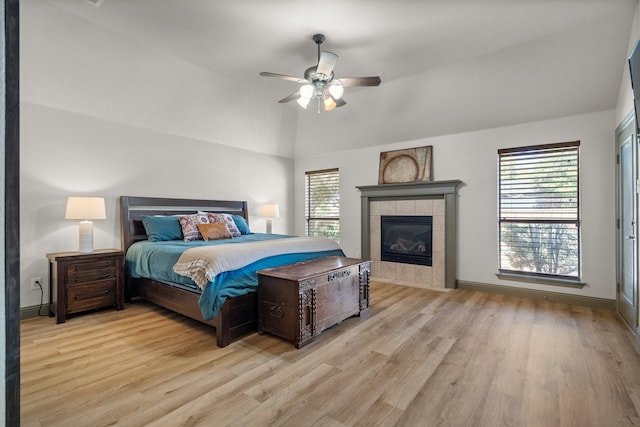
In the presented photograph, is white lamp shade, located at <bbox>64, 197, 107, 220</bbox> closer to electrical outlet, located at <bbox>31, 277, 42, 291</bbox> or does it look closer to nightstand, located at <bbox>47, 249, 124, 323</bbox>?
nightstand, located at <bbox>47, 249, 124, 323</bbox>

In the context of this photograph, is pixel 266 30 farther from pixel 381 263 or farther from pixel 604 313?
pixel 604 313

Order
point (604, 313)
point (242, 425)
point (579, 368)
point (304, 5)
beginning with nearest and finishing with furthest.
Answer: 1. point (242, 425)
2. point (579, 368)
3. point (304, 5)
4. point (604, 313)

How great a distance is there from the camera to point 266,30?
10.4ft

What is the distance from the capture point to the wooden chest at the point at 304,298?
2.58 meters

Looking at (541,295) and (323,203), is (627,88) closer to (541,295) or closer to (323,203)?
(541,295)

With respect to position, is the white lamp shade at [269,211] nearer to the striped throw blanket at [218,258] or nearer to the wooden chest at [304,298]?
the striped throw blanket at [218,258]

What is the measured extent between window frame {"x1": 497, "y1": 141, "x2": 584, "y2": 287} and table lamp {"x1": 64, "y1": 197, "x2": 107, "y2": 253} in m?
5.10

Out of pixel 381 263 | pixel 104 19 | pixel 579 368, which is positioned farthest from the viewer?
pixel 381 263

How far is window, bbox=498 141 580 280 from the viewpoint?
12.8ft

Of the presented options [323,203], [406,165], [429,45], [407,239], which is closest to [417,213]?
Answer: [407,239]

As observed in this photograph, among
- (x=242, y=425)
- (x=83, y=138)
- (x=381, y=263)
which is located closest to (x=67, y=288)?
(x=83, y=138)

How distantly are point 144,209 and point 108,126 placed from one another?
114 cm

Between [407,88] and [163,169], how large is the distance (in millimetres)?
3736

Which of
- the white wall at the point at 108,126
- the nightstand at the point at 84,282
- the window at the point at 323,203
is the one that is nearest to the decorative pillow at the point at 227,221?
the white wall at the point at 108,126
